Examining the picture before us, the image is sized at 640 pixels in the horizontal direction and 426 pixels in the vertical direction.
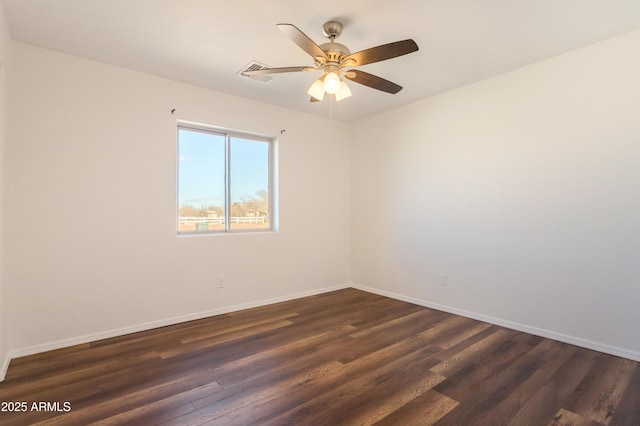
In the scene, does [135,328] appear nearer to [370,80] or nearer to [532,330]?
[370,80]

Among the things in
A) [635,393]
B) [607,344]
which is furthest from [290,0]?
[607,344]

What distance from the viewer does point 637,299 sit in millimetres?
2426

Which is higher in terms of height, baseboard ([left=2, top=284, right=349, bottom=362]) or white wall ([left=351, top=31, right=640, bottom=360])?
white wall ([left=351, top=31, right=640, bottom=360])

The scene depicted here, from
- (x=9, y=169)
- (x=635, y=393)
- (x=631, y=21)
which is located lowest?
(x=635, y=393)

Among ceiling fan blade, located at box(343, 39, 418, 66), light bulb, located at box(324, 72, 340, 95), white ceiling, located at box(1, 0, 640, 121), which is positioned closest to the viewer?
ceiling fan blade, located at box(343, 39, 418, 66)

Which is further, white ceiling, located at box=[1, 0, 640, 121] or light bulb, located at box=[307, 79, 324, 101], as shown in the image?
light bulb, located at box=[307, 79, 324, 101]

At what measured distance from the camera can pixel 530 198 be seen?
297 cm

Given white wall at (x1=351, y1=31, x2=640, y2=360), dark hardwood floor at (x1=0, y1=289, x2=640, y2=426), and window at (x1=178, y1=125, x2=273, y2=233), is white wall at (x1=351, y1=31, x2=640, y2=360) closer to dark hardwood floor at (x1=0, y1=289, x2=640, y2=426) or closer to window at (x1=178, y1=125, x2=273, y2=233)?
dark hardwood floor at (x1=0, y1=289, x2=640, y2=426)

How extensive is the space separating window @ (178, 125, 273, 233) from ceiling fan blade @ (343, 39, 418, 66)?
2.13m

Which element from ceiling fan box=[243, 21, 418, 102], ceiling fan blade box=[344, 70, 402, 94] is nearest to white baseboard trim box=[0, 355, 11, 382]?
ceiling fan box=[243, 21, 418, 102]

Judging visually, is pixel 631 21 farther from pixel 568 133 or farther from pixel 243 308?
pixel 243 308

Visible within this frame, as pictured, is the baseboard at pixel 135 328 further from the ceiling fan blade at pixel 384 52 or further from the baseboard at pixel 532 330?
the ceiling fan blade at pixel 384 52

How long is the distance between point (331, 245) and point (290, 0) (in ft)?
10.6

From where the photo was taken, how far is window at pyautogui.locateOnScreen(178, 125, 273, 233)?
11.6 feet
